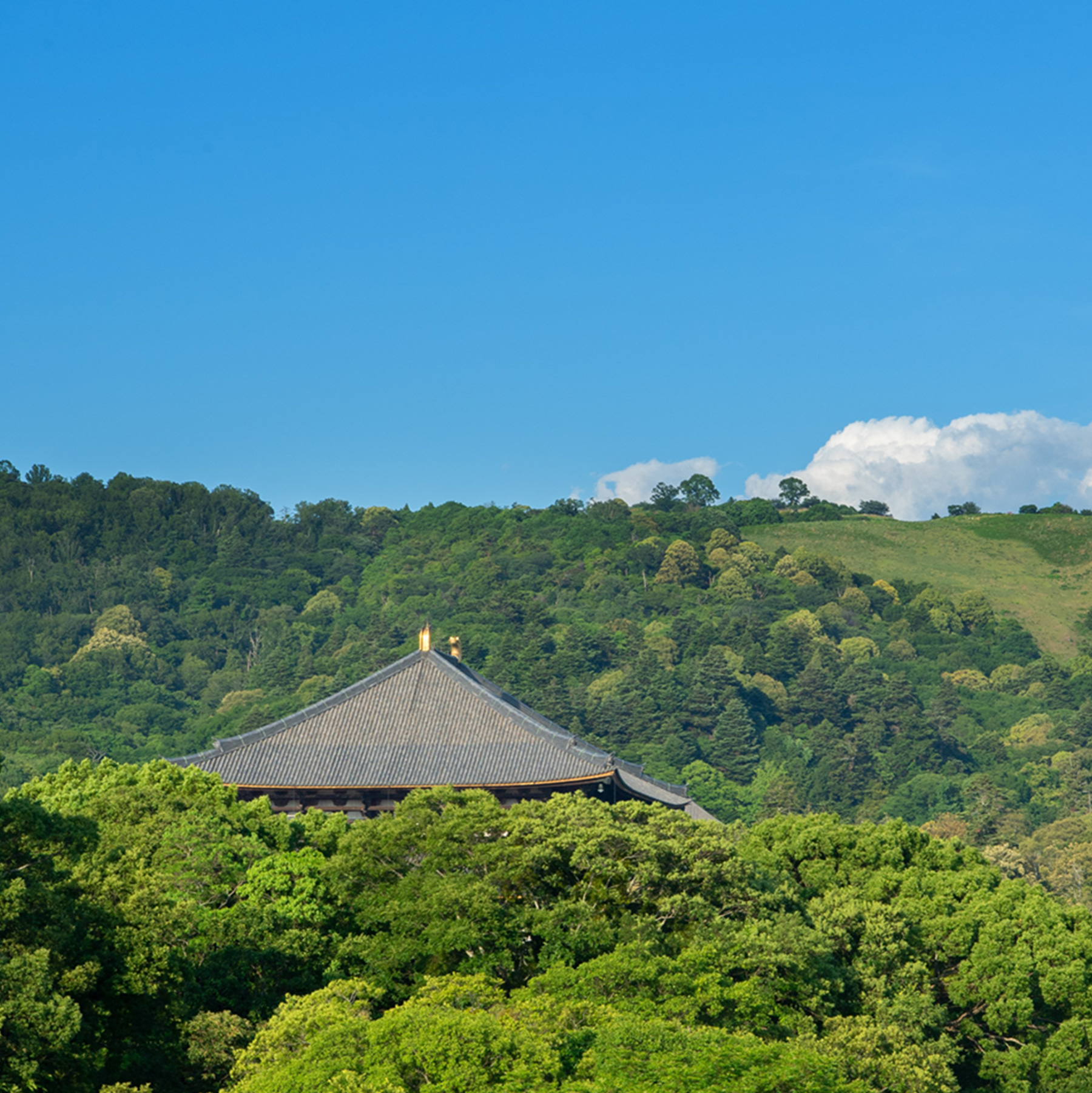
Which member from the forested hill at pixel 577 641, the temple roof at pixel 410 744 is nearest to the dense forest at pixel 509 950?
the temple roof at pixel 410 744

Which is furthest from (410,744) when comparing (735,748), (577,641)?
(577,641)

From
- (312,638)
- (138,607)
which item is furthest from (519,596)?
(138,607)

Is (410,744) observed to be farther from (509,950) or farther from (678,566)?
(678,566)

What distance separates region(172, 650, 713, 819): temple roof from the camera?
38.8 meters

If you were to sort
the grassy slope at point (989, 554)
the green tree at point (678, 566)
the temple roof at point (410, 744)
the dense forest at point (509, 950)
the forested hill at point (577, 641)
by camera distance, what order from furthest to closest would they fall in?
the grassy slope at point (989, 554)
the green tree at point (678, 566)
the forested hill at point (577, 641)
the temple roof at point (410, 744)
the dense forest at point (509, 950)

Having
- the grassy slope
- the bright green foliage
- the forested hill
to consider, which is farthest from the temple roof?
the grassy slope

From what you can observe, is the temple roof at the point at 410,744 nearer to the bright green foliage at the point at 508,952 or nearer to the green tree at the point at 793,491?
the bright green foliage at the point at 508,952

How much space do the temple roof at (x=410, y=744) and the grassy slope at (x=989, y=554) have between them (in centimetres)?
11093

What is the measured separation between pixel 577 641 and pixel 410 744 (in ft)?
269

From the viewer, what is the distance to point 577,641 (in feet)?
400

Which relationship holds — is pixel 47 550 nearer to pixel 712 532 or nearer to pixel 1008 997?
pixel 712 532

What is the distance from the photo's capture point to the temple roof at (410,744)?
38.8 m

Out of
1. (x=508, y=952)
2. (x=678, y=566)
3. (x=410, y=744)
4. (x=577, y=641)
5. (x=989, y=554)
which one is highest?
(x=989, y=554)

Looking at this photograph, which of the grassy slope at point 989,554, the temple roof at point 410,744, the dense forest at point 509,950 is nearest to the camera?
the dense forest at point 509,950
